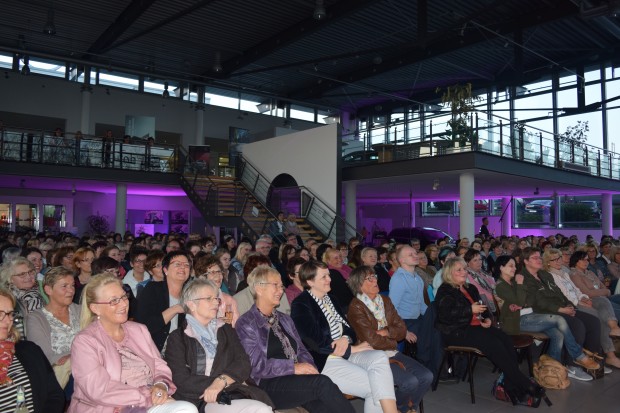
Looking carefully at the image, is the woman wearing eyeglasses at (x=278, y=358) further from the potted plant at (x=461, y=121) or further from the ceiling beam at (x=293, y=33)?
the ceiling beam at (x=293, y=33)

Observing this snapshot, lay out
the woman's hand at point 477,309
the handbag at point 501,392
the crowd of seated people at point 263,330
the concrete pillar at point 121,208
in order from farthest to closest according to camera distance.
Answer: the concrete pillar at point 121,208, the woman's hand at point 477,309, the handbag at point 501,392, the crowd of seated people at point 263,330

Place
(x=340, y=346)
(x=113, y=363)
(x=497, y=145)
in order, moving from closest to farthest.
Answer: (x=113, y=363), (x=340, y=346), (x=497, y=145)

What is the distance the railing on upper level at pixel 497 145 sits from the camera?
11.4m

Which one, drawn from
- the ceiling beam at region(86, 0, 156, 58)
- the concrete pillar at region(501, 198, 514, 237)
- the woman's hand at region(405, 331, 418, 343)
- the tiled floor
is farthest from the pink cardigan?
the concrete pillar at region(501, 198, 514, 237)

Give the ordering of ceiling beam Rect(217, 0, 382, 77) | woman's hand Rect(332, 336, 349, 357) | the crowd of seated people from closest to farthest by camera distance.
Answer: the crowd of seated people
woman's hand Rect(332, 336, 349, 357)
ceiling beam Rect(217, 0, 382, 77)

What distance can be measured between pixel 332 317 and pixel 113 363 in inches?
70.1

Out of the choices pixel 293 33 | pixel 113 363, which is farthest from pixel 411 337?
pixel 293 33

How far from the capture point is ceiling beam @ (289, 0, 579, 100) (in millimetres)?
12902

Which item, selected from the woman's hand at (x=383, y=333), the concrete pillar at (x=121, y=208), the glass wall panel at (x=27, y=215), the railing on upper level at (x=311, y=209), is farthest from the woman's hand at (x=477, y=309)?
the glass wall panel at (x=27, y=215)

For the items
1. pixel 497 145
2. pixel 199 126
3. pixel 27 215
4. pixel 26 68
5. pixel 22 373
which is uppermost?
pixel 26 68

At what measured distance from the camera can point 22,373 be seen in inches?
101

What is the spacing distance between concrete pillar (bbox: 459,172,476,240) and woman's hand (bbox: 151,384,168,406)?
1040 centimetres

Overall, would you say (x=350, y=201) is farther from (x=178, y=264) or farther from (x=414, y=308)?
(x=178, y=264)

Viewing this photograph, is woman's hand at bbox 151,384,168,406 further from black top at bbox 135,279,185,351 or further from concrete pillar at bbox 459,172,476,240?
concrete pillar at bbox 459,172,476,240
